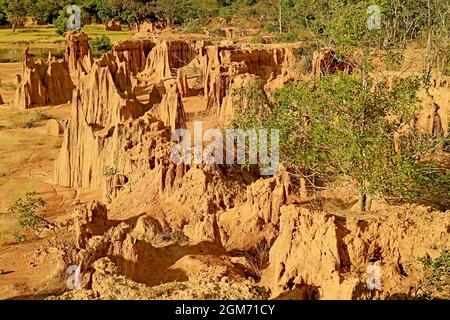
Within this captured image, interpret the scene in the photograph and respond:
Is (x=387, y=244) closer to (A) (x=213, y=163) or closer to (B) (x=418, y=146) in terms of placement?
(B) (x=418, y=146)

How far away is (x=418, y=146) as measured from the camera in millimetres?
12188

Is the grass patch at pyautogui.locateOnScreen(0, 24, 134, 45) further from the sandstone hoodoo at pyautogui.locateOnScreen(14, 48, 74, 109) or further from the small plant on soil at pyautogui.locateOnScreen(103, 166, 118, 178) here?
the small plant on soil at pyautogui.locateOnScreen(103, 166, 118, 178)

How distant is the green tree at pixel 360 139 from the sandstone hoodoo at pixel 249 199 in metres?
0.04

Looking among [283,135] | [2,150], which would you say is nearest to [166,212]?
[283,135]

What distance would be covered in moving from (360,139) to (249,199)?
11.0 feet

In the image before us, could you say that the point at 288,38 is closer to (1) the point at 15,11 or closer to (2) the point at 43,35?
(2) the point at 43,35

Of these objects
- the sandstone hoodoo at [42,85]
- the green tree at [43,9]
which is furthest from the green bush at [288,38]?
the green tree at [43,9]

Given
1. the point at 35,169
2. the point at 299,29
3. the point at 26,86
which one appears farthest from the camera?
the point at 299,29

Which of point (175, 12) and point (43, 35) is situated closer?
point (175, 12)

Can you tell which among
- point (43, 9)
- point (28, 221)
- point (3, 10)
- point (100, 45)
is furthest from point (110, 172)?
point (43, 9)

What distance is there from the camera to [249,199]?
1375 cm

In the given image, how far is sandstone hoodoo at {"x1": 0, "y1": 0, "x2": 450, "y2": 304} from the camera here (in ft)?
29.3

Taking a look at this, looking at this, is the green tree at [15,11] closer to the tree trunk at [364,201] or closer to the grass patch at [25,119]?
the grass patch at [25,119]

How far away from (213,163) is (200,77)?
21.1 meters
